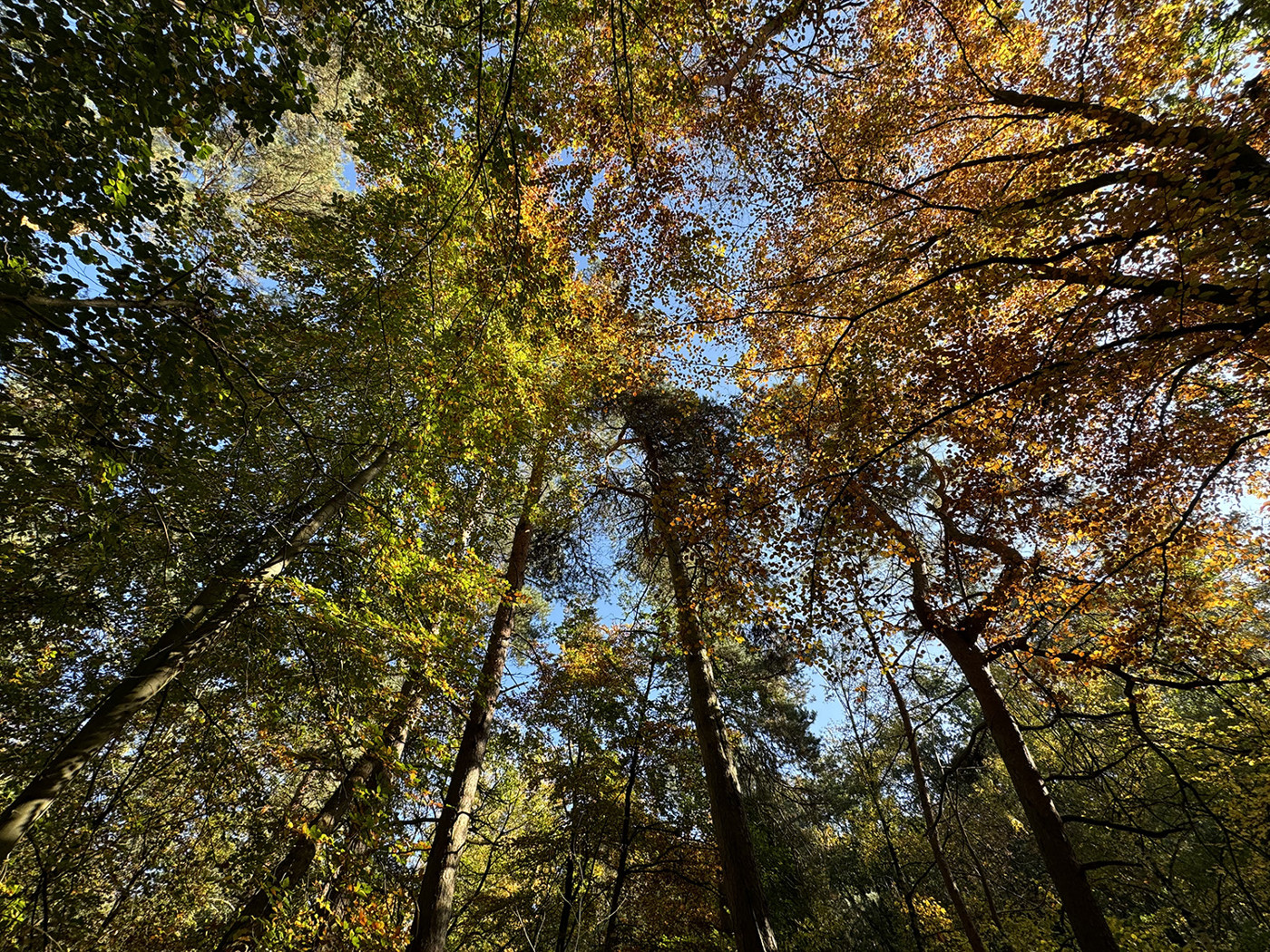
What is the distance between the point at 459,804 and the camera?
5.90m

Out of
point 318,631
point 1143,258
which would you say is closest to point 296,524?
point 318,631

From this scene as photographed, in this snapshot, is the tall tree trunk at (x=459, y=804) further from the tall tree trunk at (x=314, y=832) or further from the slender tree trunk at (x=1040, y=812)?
the slender tree trunk at (x=1040, y=812)

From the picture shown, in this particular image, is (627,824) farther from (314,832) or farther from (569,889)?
(314,832)

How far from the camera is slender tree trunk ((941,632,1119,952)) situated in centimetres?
459

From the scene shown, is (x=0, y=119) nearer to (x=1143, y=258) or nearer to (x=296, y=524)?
(x=296, y=524)

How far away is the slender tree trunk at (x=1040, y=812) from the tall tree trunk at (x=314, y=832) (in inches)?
260

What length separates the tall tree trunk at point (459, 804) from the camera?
5.04 m

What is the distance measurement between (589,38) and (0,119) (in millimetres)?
6737

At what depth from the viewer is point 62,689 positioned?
4.38 m

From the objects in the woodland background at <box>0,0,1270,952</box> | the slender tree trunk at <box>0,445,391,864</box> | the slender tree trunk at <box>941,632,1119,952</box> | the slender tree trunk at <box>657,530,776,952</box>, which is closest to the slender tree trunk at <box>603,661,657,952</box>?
the woodland background at <box>0,0,1270,952</box>

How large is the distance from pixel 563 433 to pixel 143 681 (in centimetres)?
589

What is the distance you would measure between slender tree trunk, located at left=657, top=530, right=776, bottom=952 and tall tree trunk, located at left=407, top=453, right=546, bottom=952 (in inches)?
107

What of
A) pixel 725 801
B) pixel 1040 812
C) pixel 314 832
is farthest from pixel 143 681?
pixel 1040 812

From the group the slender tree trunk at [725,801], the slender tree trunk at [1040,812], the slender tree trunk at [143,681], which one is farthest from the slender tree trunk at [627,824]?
the slender tree trunk at [143,681]
